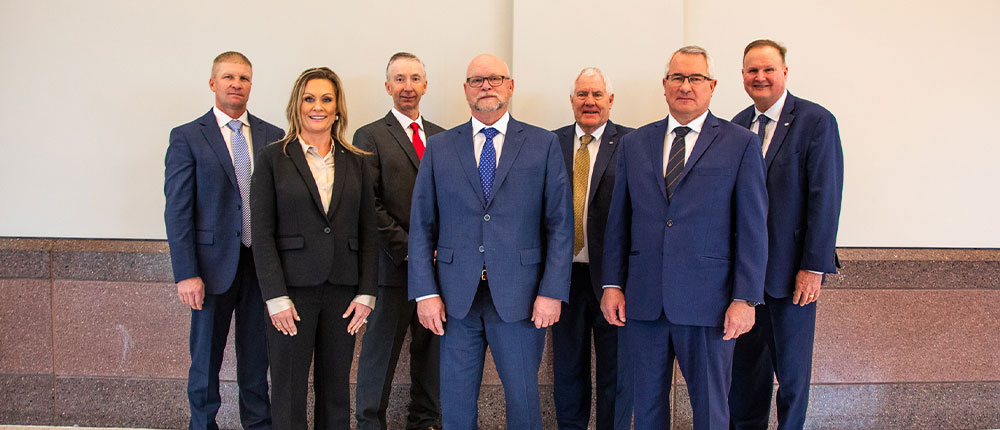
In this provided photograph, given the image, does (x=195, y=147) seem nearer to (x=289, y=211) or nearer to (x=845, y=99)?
(x=289, y=211)

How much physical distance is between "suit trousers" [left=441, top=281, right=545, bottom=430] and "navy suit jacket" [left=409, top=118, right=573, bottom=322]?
0.20 ft

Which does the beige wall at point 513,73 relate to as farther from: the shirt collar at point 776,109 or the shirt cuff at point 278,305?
the shirt cuff at point 278,305

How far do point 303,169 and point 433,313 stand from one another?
2.25ft

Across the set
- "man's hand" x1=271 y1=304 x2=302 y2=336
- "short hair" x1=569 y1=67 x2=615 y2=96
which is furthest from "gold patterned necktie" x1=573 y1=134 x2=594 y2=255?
"man's hand" x1=271 y1=304 x2=302 y2=336

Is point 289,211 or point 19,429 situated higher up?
point 289,211

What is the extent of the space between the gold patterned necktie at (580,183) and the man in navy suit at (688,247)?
0.44 m

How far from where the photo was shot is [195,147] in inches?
98.2

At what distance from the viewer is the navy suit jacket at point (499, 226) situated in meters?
2.05

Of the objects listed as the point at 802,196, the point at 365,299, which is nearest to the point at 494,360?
the point at 365,299

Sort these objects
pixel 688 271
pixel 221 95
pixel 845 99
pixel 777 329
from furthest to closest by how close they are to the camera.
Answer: pixel 845 99 → pixel 221 95 → pixel 777 329 → pixel 688 271

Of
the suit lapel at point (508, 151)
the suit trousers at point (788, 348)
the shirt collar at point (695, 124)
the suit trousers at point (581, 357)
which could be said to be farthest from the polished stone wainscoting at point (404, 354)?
the shirt collar at point (695, 124)

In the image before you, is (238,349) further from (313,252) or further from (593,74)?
(593,74)

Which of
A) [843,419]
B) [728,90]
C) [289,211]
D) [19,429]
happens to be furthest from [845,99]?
[19,429]

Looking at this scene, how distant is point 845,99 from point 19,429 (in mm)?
4619
